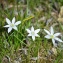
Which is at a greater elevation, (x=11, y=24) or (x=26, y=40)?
(x=11, y=24)

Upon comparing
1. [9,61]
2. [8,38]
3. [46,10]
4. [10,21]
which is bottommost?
[9,61]

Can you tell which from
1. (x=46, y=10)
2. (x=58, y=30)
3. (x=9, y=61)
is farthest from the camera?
(x=46, y=10)

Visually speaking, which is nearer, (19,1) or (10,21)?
(10,21)

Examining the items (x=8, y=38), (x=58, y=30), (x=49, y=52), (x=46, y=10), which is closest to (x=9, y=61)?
(x=8, y=38)

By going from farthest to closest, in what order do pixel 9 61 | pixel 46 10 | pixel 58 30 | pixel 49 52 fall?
pixel 46 10, pixel 58 30, pixel 49 52, pixel 9 61

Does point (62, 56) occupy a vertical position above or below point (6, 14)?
below

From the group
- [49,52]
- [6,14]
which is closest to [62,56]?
[49,52]

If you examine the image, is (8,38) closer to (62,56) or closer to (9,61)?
(9,61)
